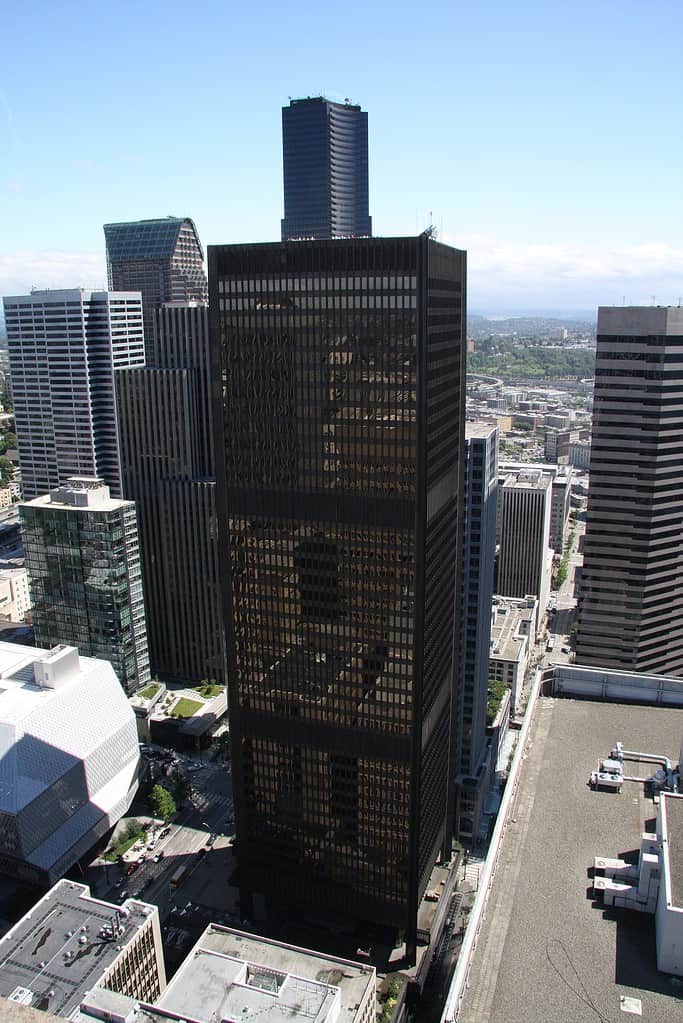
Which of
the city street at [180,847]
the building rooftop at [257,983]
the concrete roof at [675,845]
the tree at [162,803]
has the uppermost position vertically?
the concrete roof at [675,845]

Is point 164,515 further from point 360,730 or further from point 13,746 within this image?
point 360,730

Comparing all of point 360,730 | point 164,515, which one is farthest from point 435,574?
point 164,515

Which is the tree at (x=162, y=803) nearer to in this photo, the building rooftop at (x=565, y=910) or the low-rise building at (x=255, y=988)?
the low-rise building at (x=255, y=988)

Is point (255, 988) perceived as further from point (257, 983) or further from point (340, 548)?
point (340, 548)

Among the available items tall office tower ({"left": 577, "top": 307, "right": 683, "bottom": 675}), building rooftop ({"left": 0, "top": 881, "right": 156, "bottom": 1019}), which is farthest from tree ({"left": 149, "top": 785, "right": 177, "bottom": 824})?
tall office tower ({"left": 577, "top": 307, "right": 683, "bottom": 675})

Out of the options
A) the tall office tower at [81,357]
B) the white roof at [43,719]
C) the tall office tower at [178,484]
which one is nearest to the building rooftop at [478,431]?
the tall office tower at [178,484]

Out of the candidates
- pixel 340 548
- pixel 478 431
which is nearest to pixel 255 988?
pixel 340 548

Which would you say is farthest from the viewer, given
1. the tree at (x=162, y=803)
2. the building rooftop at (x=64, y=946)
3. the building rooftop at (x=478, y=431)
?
the tree at (x=162, y=803)
